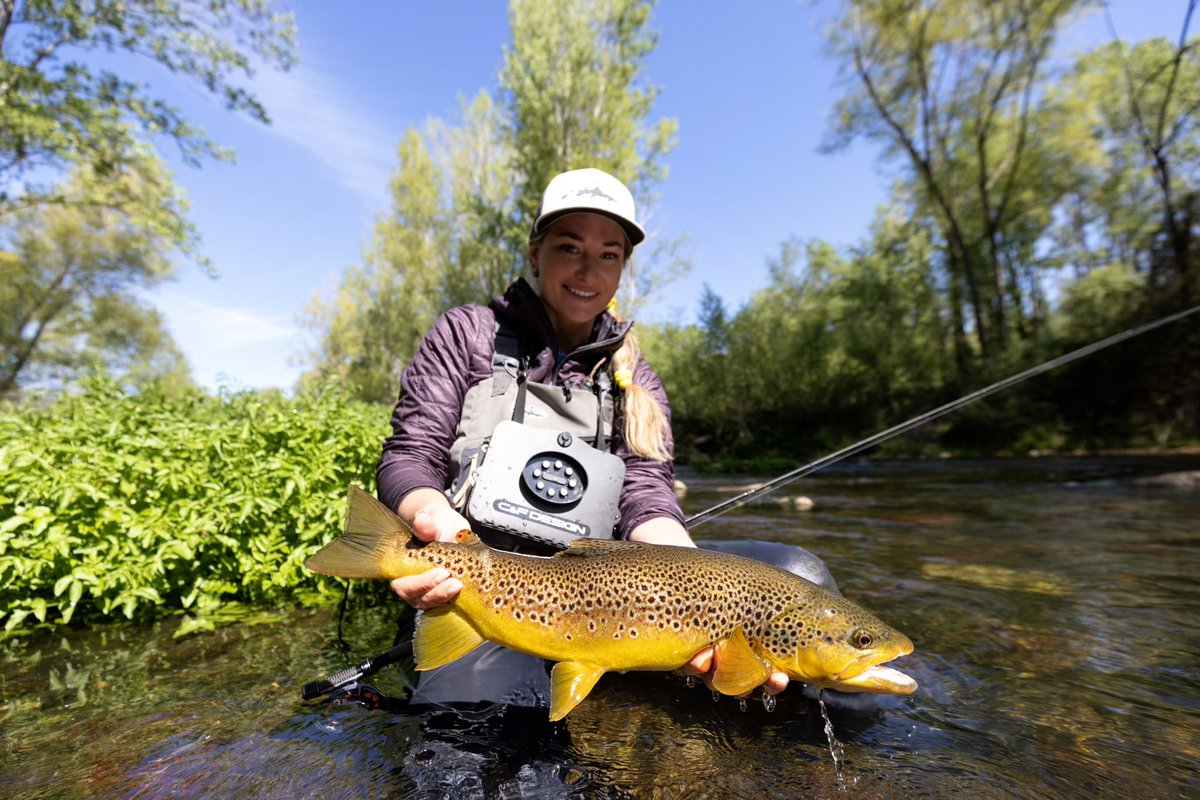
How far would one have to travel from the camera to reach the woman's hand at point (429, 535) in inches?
80.3

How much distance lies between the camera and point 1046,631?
14.1ft

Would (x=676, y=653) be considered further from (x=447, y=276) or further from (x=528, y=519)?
(x=447, y=276)

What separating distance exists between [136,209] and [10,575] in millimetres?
16422

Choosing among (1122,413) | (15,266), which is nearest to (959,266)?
(1122,413)

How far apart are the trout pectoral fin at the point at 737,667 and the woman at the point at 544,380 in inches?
26.3

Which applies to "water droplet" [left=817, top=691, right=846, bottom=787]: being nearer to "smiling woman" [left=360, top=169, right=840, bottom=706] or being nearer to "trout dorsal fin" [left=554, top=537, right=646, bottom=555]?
"smiling woman" [left=360, top=169, right=840, bottom=706]

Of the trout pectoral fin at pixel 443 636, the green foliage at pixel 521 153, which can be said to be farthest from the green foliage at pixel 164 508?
the green foliage at pixel 521 153

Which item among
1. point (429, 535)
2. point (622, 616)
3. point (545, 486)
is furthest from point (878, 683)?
point (429, 535)

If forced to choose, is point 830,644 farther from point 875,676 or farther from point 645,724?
point 645,724

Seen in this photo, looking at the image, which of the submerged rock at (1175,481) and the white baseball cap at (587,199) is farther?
the submerged rock at (1175,481)

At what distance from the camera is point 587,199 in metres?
3.01

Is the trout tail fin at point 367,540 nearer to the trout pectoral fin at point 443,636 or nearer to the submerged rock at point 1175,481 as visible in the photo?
the trout pectoral fin at point 443,636

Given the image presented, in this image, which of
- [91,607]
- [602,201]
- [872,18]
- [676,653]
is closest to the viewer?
[676,653]

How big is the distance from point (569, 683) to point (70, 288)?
1585 inches
